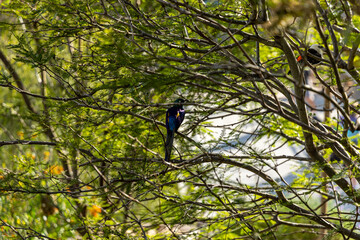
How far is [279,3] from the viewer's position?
1464 mm

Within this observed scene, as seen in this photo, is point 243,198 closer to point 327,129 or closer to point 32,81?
point 327,129

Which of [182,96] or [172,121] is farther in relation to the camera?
[172,121]

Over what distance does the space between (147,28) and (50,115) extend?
1.27 m

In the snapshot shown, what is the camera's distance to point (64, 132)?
3.54 m

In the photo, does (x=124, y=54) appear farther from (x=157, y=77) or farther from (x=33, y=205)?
(x=33, y=205)

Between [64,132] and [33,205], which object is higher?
[33,205]

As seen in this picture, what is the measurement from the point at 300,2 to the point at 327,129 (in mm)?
1937

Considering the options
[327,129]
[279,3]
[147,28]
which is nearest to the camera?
[279,3]

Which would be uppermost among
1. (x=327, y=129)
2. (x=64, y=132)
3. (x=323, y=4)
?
(x=64, y=132)

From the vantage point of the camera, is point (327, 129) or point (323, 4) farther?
point (327, 129)

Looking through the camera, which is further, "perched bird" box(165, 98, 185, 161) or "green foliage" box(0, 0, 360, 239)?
"perched bird" box(165, 98, 185, 161)

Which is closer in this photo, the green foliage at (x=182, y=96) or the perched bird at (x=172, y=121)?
the green foliage at (x=182, y=96)

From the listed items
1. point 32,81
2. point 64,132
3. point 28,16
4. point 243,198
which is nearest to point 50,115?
point 64,132

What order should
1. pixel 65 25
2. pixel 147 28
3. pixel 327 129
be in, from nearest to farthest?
pixel 147 28
pixel 65 25
pixel 327 129
